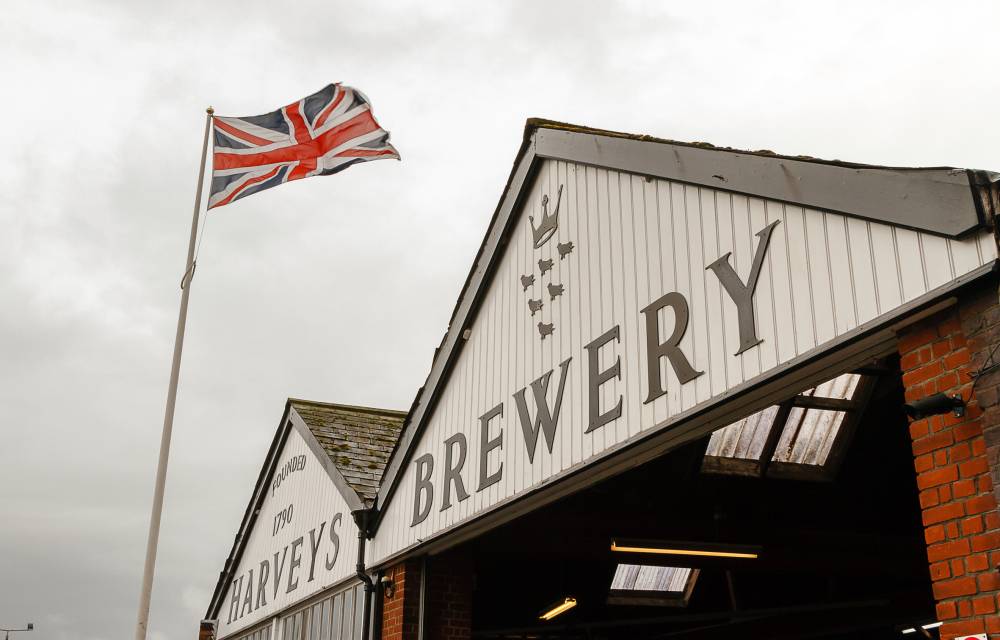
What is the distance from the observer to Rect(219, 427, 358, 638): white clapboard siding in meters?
13.5

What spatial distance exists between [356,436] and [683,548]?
6492 millimetres

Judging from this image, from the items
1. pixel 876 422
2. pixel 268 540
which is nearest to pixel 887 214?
→ pixel 876 422

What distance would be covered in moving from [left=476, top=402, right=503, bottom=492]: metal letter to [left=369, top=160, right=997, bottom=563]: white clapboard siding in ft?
0.25

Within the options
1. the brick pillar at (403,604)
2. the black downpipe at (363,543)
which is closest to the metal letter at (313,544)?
the black downpipe at (363,543)

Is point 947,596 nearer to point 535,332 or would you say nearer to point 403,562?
point 535,332

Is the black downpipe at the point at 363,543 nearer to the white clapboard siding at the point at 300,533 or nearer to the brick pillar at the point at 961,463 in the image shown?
the white clapboard siding at the point at 300,533

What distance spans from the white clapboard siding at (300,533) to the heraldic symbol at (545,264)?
5238mm

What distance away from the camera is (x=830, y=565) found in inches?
465

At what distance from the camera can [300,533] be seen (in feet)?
51.5

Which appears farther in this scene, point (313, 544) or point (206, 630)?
point (206, 630)

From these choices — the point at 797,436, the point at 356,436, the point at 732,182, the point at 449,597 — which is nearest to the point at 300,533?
the point at 356,436

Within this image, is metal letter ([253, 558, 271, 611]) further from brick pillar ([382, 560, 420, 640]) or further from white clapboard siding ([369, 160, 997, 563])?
white clapboard siding ([369, 160, 997, 563])

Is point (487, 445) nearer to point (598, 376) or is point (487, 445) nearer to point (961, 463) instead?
point (598, 376)

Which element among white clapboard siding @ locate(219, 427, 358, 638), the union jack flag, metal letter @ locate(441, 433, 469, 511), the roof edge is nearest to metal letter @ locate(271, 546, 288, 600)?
white clapboard siding @ locate(219, 427, 358, 638)
